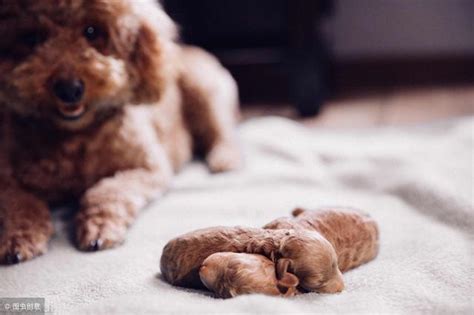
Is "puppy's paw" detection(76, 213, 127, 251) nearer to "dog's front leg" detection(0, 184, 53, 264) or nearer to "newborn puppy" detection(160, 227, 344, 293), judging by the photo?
"dog's front leg" detection(0, 184, 53, 264)

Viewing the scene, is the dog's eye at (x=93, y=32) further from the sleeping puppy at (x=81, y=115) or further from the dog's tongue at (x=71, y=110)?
the dog's tongue at (x=71, y=110)

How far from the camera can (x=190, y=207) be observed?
165cm

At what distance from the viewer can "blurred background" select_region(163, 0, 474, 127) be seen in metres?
2.56

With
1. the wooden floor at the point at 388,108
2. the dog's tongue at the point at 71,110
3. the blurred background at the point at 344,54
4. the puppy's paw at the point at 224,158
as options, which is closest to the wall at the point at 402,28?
the blurred background at the point at 344,54

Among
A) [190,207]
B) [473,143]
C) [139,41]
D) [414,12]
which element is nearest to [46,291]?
[190,207]

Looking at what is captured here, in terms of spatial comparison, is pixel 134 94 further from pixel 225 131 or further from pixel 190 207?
pixel 225 131

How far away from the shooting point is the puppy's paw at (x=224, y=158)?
1957 millimetres

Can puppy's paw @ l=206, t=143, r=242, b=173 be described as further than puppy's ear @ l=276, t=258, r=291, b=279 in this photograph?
Yes

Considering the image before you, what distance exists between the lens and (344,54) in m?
3.29

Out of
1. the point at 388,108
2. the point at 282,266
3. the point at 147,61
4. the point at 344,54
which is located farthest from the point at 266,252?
the point at 344,54

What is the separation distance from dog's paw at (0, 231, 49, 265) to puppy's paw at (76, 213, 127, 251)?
8 cm

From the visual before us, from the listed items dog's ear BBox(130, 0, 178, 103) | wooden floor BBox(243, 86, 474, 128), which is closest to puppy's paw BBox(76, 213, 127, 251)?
dog's ear BBox(130, 0, 178, 103)

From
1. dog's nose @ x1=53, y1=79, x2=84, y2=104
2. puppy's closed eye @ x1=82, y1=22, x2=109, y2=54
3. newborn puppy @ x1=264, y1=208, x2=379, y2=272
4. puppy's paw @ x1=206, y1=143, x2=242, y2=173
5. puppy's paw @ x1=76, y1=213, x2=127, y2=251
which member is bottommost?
→ puppy's paw @ x1=206, y1=143, x2=242, y2=173

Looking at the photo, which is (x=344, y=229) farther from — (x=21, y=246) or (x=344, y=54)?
(x=344, y=54)
